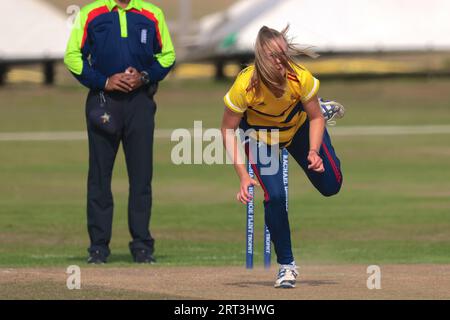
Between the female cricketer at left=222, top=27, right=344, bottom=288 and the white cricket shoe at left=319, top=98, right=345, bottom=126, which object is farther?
the white cricket shoe at left=319, top=98, right=345, bottom=126

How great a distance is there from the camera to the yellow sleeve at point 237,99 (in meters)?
10.4

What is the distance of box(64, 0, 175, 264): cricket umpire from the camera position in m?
13.0

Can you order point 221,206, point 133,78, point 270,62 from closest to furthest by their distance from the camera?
point 270,62
point 133,78
point 221,206

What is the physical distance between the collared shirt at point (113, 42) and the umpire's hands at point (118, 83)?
0.22 feet

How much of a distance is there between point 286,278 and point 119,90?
313 centimetres

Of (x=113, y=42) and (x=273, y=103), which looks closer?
(x=273, y=103)

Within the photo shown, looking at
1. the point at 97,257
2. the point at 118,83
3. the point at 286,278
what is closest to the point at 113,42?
the point at 118,83

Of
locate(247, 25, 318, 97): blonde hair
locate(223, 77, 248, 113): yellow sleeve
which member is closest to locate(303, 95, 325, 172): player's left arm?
locate(247, 25, 318, 97): blonde hair

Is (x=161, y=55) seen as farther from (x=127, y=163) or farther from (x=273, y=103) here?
(x=273, y=103)

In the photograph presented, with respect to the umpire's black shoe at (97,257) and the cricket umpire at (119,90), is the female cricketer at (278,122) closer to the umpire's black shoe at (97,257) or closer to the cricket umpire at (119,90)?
the cricket umpire at (119,90)

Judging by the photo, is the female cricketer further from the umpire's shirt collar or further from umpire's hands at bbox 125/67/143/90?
the umpire's shirt collar

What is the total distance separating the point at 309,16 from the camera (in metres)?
47.1

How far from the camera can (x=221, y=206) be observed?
19.4 meters

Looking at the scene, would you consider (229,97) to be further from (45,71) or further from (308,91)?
(45,71)
